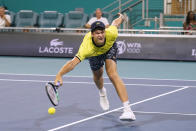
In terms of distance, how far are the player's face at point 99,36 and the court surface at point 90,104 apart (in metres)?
1.20

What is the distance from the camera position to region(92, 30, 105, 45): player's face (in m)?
6.32

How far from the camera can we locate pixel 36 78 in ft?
36.8

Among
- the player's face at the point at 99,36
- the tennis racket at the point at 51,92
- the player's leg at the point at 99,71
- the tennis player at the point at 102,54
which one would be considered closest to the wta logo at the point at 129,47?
the player's leg at the point at 99,71

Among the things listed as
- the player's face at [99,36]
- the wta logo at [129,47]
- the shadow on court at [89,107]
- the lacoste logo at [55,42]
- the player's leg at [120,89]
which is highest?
the player's face at [99,36]

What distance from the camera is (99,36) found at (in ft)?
20.7

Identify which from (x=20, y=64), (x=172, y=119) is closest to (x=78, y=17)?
(x=20, y=64)

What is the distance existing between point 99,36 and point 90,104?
1941 millimetres

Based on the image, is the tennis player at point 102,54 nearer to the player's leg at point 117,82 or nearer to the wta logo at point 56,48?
the player's leg at point 117,82

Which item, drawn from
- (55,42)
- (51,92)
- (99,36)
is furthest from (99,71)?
(55,42)

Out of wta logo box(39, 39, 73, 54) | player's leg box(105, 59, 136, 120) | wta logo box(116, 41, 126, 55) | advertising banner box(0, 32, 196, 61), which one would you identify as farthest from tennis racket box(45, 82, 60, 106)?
wta logo box(39, 39, 73, 54)

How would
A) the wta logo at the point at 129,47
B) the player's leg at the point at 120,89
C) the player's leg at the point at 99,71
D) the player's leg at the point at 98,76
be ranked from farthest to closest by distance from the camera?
the wta logo at the point at 129,47
the player's leg at the point at 98,76
the player's leg at the point at 99,71
the player's leg at the point at 120,89

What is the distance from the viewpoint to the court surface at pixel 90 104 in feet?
20.7

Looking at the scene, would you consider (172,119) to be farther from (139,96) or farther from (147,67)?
(147,67)

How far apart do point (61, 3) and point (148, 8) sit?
16.3 feet
